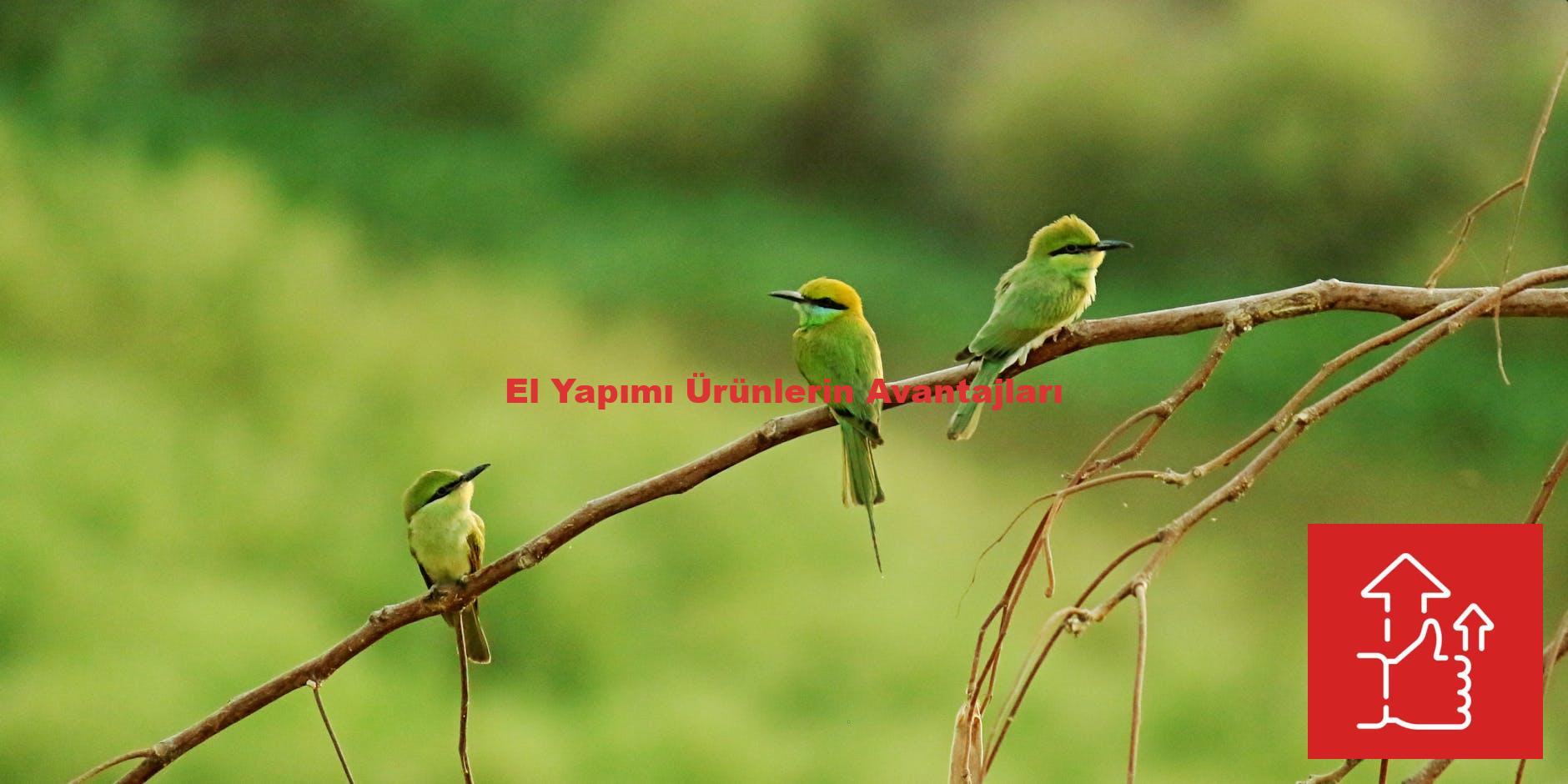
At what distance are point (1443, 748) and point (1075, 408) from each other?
1758mm

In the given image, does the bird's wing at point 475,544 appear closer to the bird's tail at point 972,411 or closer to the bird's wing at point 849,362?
the bird's wing at point 849,362

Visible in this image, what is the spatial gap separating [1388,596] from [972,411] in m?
0.42

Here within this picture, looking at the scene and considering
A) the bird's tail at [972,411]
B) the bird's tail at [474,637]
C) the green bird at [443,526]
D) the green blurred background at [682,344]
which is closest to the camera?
the bird's tail at [972,411]

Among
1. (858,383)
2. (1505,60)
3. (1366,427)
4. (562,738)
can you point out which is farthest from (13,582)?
(1505,60)

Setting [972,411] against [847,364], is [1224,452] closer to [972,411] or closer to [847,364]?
[972,411]

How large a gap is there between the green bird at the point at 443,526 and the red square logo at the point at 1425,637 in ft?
2.44

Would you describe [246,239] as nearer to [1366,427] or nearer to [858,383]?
[858,383]

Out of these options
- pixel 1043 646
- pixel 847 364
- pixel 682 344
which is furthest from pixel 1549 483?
pixel 682 344

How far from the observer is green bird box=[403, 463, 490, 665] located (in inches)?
48.7

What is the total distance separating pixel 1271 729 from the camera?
7.80 feet

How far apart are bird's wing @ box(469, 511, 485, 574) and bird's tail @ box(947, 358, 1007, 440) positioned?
1.69 ft

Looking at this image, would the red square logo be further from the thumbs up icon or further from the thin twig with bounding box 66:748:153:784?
the thin twig with bounding box 66:748:153:784

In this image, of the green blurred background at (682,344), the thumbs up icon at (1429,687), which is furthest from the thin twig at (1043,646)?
the green blurred background at (682,344)

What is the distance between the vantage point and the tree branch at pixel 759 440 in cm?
76
